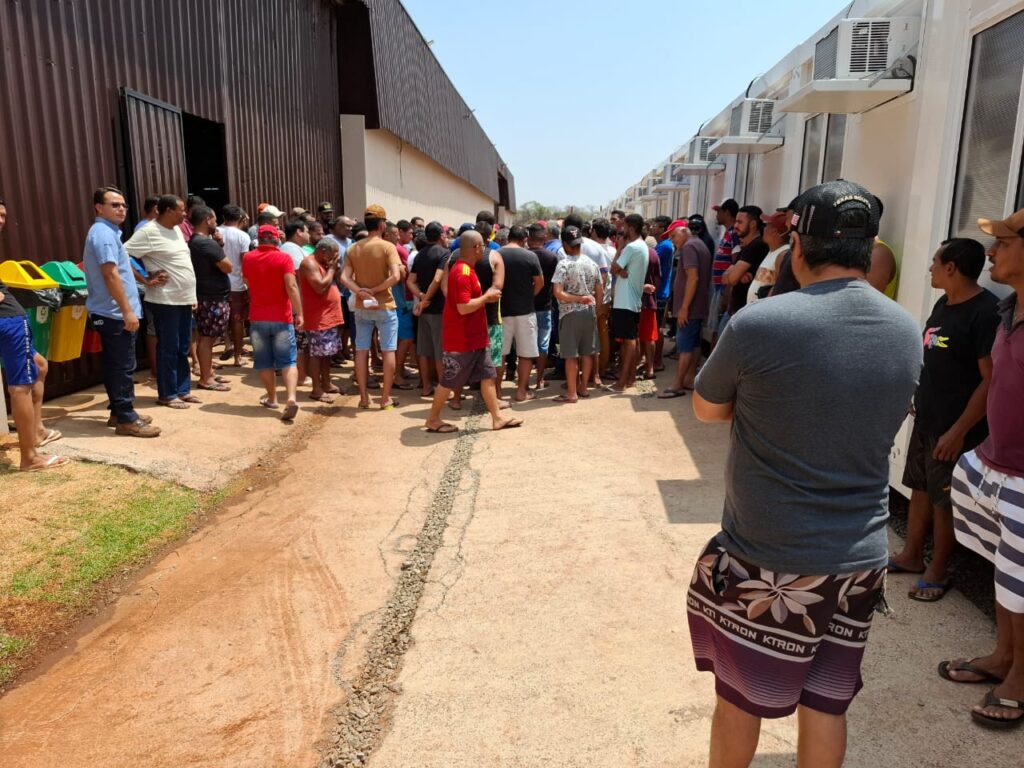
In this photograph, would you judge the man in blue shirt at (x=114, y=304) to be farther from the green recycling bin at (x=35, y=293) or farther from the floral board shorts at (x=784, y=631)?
the floral board shorts at (x=784, y=631)

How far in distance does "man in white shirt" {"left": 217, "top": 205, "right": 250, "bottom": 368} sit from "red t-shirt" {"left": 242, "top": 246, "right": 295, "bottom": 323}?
1200mm

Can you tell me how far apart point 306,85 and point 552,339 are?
7.29 metres

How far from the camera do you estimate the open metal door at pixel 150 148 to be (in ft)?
25.3

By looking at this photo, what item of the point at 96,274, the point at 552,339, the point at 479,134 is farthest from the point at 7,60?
the point at 479,134

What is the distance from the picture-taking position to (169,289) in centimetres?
663

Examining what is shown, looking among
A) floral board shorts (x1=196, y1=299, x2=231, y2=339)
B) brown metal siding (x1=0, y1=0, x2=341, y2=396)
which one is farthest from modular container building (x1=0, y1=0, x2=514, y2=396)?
floral board shorts (x1=196, y1=299, x2=231, y2=339)

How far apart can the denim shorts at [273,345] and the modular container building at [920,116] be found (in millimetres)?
4759

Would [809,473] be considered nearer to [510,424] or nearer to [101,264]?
[510,424]

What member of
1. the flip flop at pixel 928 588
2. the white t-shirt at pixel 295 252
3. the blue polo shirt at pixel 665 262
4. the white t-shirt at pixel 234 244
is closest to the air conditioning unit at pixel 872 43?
the flip flop at pixel 928 588

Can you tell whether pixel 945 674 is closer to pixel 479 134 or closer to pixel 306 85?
pixel 306 85

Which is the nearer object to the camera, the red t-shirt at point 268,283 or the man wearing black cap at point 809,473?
the man wearing black cap at point 809,473

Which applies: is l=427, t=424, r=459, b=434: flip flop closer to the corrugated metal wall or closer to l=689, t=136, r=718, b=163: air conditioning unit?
the corrugated metal wall

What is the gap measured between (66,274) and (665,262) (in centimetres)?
657

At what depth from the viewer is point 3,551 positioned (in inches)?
157
